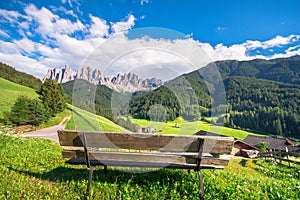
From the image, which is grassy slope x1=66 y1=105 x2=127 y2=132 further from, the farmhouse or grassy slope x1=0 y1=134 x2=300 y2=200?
the farmhouse

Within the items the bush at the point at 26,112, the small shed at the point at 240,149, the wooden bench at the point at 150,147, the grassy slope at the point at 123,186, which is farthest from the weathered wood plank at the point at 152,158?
→ the small shed at the point at 240,149

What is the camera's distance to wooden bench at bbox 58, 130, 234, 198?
3.40m

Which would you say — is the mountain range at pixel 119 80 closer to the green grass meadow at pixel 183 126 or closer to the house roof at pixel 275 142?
the green grass meadow at pixel 183 126

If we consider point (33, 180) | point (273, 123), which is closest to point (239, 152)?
point (33, 180)

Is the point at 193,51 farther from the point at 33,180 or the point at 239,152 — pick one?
the point at 239,152

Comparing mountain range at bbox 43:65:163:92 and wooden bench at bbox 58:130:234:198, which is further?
mountain range at bbox 43:65:163:92

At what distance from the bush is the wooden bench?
3326 cm

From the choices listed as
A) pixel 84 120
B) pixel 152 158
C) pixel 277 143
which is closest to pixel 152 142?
pixel 152 158

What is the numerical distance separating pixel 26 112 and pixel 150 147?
3476cm

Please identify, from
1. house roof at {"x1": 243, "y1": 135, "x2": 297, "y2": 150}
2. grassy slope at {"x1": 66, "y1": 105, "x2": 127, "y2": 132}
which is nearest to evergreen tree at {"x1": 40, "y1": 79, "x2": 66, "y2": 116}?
grassy slope at {"x1": 66, "y1": 105, "x2": 127, "y2": 132}

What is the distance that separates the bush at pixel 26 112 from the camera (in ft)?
101

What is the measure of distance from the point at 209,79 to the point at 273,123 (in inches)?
5183

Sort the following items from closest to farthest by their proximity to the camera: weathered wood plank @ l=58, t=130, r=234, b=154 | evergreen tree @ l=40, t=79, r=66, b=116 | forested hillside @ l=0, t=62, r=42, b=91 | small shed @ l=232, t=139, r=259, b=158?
1. weathered wood plank @ l=58, t=130, r=234, b=154
2. evergreen tree @ l=40, t=79, r=66, b=116
3. small shed @ l=232, t=139, r=259, b=158
4. forested hillside @ l=0, t=62, r=42, b=91

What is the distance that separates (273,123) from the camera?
4525 inches
